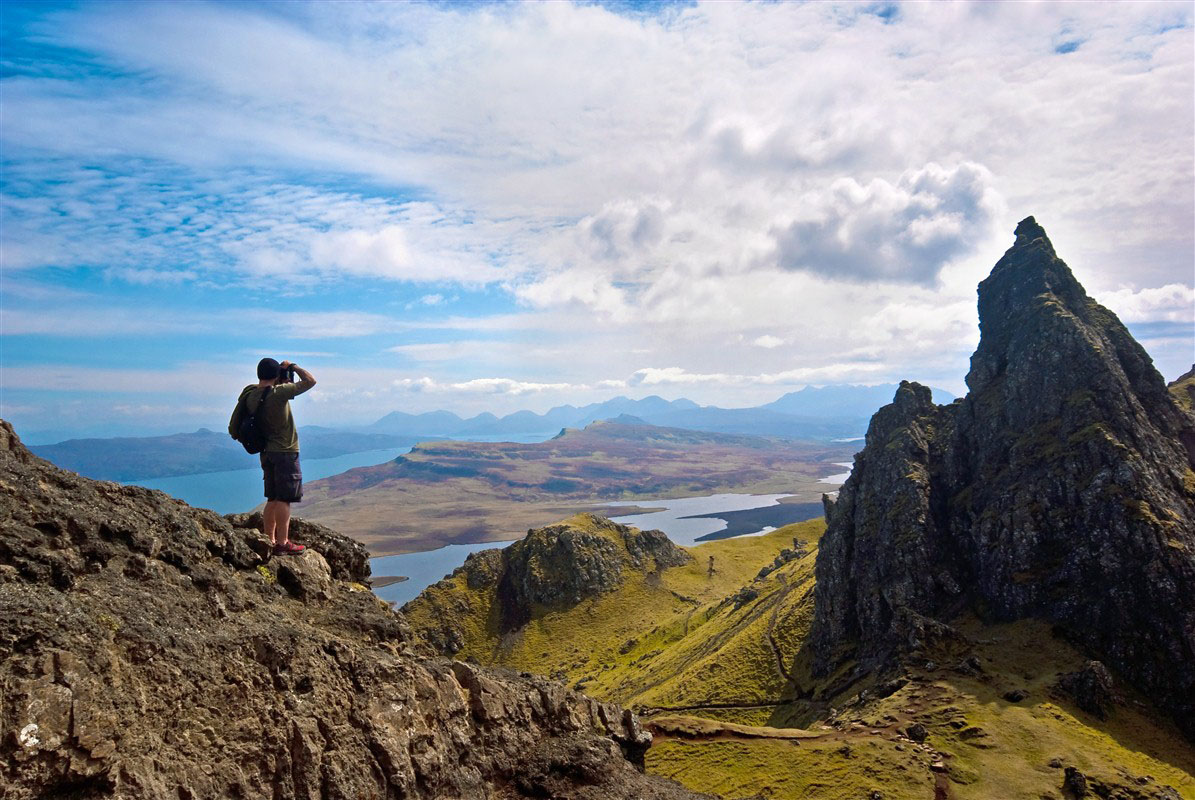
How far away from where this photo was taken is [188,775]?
13828 mm

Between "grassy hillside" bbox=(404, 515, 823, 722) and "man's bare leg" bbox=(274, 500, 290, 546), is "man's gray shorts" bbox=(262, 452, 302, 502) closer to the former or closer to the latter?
"man's bare leg" bbox=(274, 500, 290, 546)

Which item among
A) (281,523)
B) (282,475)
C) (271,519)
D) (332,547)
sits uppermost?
(282,475)

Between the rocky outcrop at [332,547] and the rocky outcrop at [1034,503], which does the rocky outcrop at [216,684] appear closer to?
the rocky outcrop at [332,547]

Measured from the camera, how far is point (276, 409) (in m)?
20.7

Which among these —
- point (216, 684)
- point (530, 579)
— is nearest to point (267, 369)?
point (216, 684)

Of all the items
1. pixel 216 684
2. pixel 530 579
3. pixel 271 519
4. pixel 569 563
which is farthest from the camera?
pixel 569 563

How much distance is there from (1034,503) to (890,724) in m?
37.5

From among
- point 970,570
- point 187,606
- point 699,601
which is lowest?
point 699,601

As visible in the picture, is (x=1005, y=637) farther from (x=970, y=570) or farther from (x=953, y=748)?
(x=953, y=748)

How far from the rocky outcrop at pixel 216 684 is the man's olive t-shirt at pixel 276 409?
400cm

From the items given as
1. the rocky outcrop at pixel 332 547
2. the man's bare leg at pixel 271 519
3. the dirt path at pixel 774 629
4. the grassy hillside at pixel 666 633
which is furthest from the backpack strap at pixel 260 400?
the dirt path at pixel 774 629

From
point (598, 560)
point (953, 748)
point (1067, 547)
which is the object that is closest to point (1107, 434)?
point (1067, 547)

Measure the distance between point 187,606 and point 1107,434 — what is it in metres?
96.3

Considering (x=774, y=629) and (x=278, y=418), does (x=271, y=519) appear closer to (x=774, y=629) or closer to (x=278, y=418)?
(x=278, y=418)
